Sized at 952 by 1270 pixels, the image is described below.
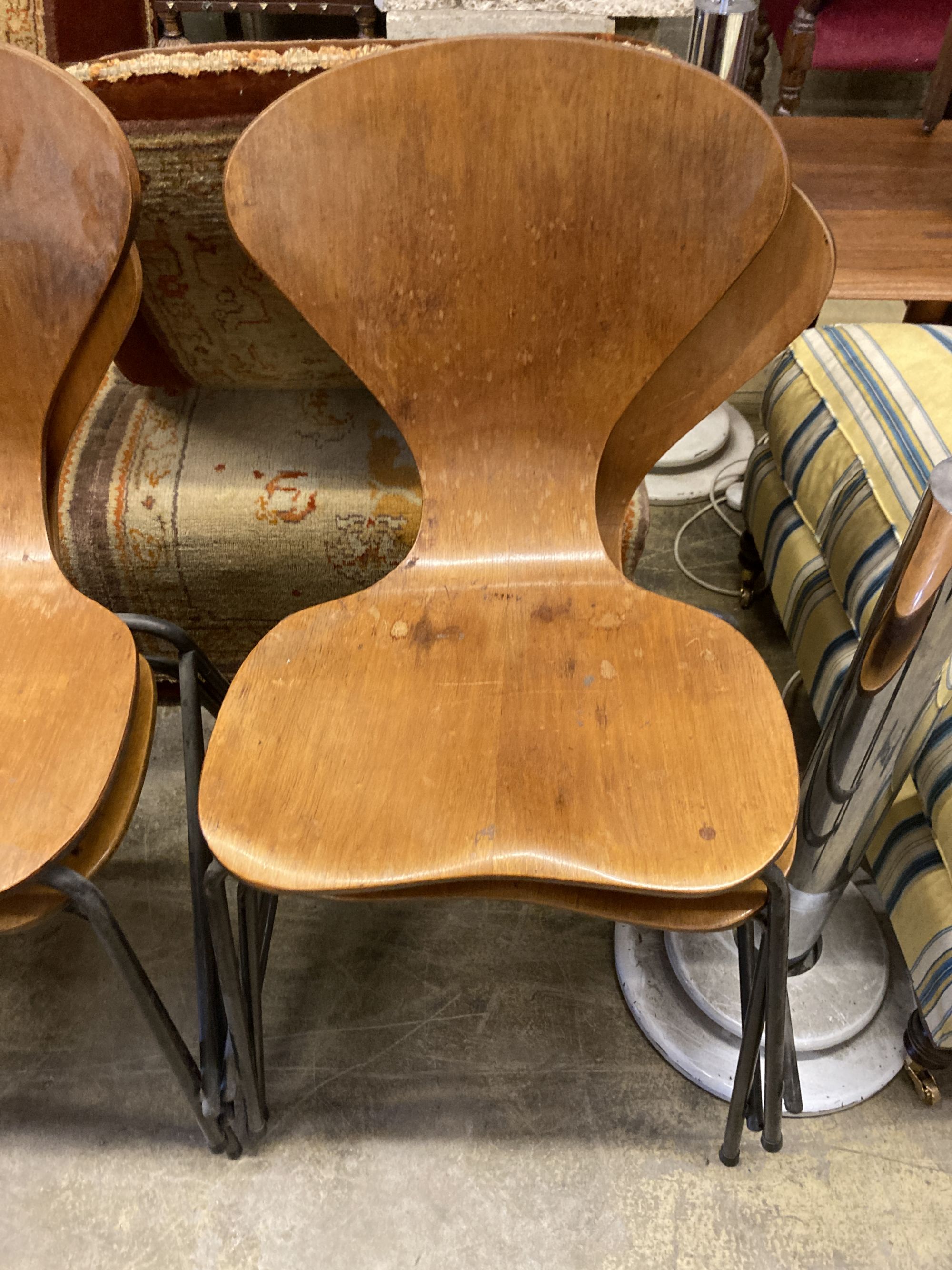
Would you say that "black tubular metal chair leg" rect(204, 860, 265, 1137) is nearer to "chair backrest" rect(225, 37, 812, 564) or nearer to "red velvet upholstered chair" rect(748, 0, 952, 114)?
"chair backrest" rect(225, 37, 812, 564)

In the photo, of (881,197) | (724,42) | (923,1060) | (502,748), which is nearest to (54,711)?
(502,748)

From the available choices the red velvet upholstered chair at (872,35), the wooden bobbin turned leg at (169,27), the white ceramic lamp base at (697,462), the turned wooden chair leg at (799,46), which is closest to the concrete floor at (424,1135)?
the white ceramic lamp base at (697,462)

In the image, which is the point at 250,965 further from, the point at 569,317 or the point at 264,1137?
the point at 569,317

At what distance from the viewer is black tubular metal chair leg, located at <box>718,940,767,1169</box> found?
843 millimetres

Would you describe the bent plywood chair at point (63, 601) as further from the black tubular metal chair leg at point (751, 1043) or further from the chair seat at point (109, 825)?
the black tubular metal chair leg at point (751, 1043)

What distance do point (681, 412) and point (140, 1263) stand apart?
104 cm

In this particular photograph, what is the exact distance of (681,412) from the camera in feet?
2.98

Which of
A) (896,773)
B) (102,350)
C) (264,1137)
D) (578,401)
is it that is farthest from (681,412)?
(264,1137)

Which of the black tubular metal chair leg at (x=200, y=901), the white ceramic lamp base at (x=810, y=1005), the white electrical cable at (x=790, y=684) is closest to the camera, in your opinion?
the black tubular metal chair leg at (x=200, y=901)

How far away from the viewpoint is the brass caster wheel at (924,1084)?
1.00 m

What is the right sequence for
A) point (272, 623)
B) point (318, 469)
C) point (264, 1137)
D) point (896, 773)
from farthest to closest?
point (272, 623) < point (318, 469) < point (264, 1137) < point (896, 773)

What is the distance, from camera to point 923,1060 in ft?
3.22

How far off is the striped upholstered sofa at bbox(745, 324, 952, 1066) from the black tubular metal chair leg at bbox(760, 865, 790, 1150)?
19 centimetres

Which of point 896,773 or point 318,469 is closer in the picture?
point 896,773
